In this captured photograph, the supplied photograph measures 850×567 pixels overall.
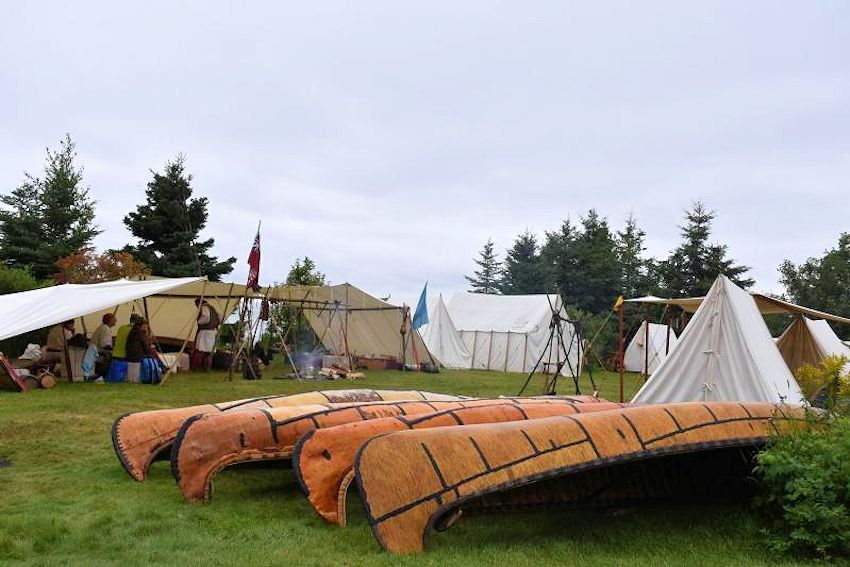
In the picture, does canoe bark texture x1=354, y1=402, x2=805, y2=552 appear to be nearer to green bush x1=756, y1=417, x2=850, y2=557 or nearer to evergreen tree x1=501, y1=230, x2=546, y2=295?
green bush x1=756, y1=417, x2=850, y2=557

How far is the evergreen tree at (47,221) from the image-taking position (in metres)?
21.6

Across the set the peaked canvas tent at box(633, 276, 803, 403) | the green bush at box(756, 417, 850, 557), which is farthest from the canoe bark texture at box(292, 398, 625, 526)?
the peaked canvas tent at box(633, 276, 803, 403)

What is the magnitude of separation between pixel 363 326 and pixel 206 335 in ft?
14.1

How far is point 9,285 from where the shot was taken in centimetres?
1555

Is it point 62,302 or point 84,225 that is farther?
point 84,225

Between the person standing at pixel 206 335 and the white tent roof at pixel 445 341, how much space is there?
698 cm

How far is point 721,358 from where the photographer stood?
8.55 metres

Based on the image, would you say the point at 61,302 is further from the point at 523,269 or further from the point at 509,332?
the point at 523,269

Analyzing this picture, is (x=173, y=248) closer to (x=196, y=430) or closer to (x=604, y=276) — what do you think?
(x=604, y=276)

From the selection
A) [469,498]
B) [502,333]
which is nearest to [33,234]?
[502,333]

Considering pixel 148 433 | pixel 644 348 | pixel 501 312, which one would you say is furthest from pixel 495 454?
pixel 644 348

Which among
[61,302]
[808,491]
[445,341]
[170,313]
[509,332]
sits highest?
[170,313]

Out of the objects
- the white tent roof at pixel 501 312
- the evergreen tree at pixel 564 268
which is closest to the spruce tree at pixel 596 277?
the evergreen tree at pixel 564 268

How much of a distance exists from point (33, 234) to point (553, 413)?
22.2 meters
